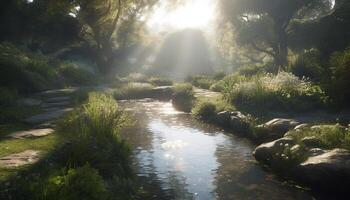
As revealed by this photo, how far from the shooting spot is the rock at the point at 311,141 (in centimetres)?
1096

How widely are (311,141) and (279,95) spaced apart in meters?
7.31

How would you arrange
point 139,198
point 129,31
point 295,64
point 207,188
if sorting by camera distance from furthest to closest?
1. point 129,31
2. point 295,64
3. point 207,188
4. point 139,198

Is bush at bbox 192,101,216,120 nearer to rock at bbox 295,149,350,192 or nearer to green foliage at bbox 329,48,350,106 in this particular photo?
green foliage at bbox 329,48,350,106

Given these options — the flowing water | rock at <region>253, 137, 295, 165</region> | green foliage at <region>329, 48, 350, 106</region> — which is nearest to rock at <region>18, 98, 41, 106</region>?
the flowing water

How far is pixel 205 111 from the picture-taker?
765 inches

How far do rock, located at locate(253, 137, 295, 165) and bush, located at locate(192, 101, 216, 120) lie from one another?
276 inches

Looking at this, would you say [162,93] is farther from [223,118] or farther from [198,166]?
[198,166]

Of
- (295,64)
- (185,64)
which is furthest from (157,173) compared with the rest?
(185,64)

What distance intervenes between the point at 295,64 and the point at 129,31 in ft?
82.2

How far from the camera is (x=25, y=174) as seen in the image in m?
6.72

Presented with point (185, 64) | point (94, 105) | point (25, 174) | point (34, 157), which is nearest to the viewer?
point (25, 174)

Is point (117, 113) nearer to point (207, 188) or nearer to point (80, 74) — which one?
point (207, 188)

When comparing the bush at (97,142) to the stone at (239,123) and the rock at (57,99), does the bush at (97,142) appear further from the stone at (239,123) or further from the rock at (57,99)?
the rock at (57,99)

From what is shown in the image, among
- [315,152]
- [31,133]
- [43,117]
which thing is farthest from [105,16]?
[315,152]
